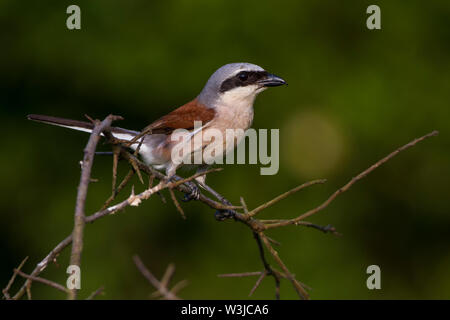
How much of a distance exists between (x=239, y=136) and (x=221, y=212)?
22.7 inches

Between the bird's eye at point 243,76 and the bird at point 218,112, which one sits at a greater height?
the bird's eye at point 243,76

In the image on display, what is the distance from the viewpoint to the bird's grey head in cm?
341

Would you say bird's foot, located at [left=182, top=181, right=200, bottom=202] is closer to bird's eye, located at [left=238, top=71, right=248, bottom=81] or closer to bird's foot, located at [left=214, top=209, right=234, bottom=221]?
bird's foot, located at [left=214, top=209, right=234, bottom=221]

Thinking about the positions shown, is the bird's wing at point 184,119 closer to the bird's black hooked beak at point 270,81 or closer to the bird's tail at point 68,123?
the bird's tail at point 68,123

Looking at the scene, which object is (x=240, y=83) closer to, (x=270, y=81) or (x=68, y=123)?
(x=270, y=81)

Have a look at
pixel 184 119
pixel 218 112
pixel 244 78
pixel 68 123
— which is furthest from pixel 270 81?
pixel 68 123

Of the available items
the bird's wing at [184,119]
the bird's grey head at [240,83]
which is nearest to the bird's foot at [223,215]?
the bird's wing at [184,119]

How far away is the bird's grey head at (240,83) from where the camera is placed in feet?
11.2

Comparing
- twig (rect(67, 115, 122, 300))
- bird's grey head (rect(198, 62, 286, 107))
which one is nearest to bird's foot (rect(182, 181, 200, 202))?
bird's grey head (rect(198, 62, 286, 107))

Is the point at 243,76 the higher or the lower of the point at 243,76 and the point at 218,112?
the higher

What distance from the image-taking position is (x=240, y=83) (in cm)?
342

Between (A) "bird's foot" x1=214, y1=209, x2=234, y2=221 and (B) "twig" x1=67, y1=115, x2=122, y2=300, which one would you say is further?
(A) "bird's foot" x1=214, y1=209, x2=234, y2=221

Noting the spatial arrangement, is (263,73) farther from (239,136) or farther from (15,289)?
(15,289)

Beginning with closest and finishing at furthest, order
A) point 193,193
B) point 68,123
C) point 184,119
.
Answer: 1. point 68,123
2. point 193,193
3. point 184,119
